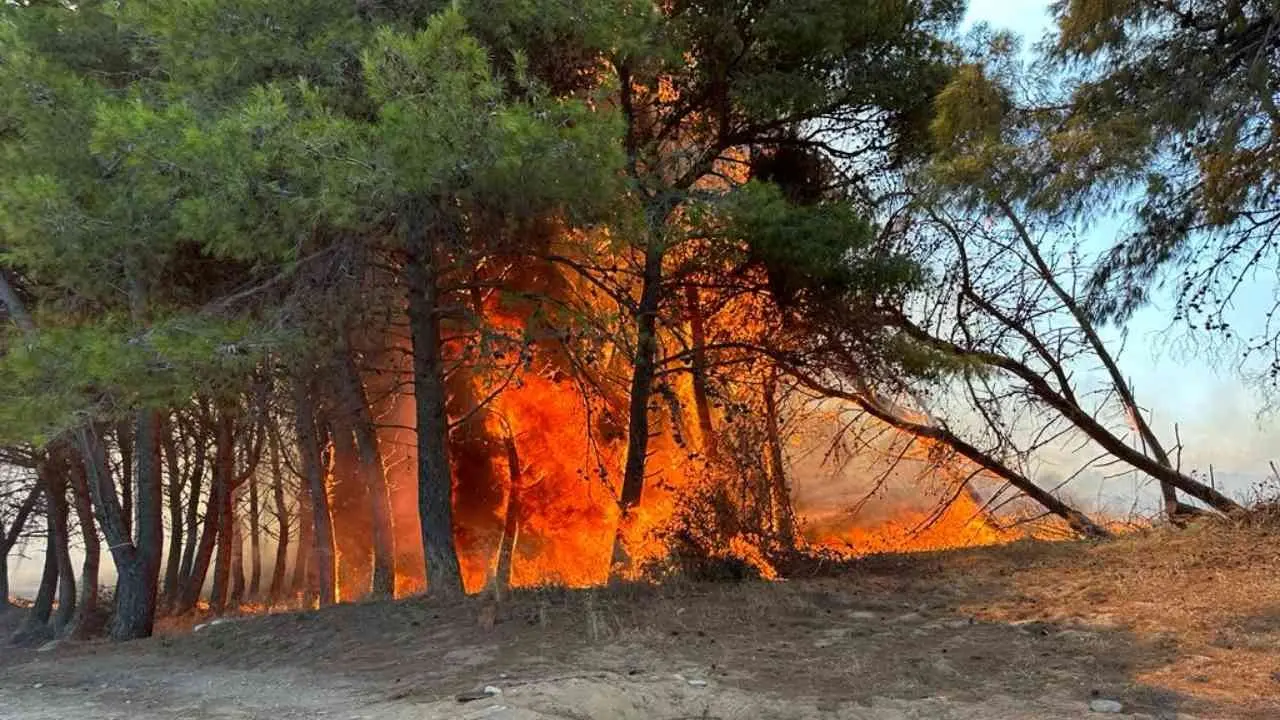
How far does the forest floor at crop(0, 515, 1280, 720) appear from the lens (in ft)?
17.7

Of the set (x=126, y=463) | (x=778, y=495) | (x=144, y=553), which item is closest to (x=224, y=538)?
(x=126, y=463)

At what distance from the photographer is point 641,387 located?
458 inches

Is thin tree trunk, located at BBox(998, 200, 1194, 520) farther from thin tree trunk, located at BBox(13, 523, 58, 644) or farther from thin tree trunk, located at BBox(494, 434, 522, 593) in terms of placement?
thin tree trunk, located at BBox(13, 523, 58, 644)

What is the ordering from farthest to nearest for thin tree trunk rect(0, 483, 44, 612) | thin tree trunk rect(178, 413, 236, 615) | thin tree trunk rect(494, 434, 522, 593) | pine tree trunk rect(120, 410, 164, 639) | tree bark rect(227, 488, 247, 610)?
tree bark rect(227, 488, 247, 610), thin tree trunk rect(0, 483, 44, 612), thin tree trunk rect(178, 413, 236, 615), thin tree trunk rect(494, 434, 522, 593), pine tree trunk rect(120, 410, 164, 639)

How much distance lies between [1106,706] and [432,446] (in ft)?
23.0

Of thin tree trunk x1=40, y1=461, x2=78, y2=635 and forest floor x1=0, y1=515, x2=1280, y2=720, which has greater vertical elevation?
thin tree trunk x1=40, y1=461, x2=78, y2=635

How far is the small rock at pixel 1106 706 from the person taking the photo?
5.06m

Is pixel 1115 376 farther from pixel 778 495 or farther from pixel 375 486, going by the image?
pixel 375 486

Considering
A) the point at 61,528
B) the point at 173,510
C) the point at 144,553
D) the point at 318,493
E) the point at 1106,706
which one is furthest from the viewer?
the point at 173,510

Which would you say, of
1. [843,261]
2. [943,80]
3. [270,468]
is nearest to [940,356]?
[843,261]

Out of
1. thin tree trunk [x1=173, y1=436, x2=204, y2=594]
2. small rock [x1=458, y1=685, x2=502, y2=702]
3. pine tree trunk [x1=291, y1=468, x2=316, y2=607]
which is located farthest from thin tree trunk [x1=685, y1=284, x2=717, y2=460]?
thin tree trunk [x1=173, y1=436, x2=204, y2=594]

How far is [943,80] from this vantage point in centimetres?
1206

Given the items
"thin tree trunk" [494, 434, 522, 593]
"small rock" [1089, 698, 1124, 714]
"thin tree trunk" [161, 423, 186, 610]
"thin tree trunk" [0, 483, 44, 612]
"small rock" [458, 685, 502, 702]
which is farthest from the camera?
"thin tree trunk" [0, 483, 44, 612]

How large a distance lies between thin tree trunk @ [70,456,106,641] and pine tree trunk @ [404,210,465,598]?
28.0 ft
